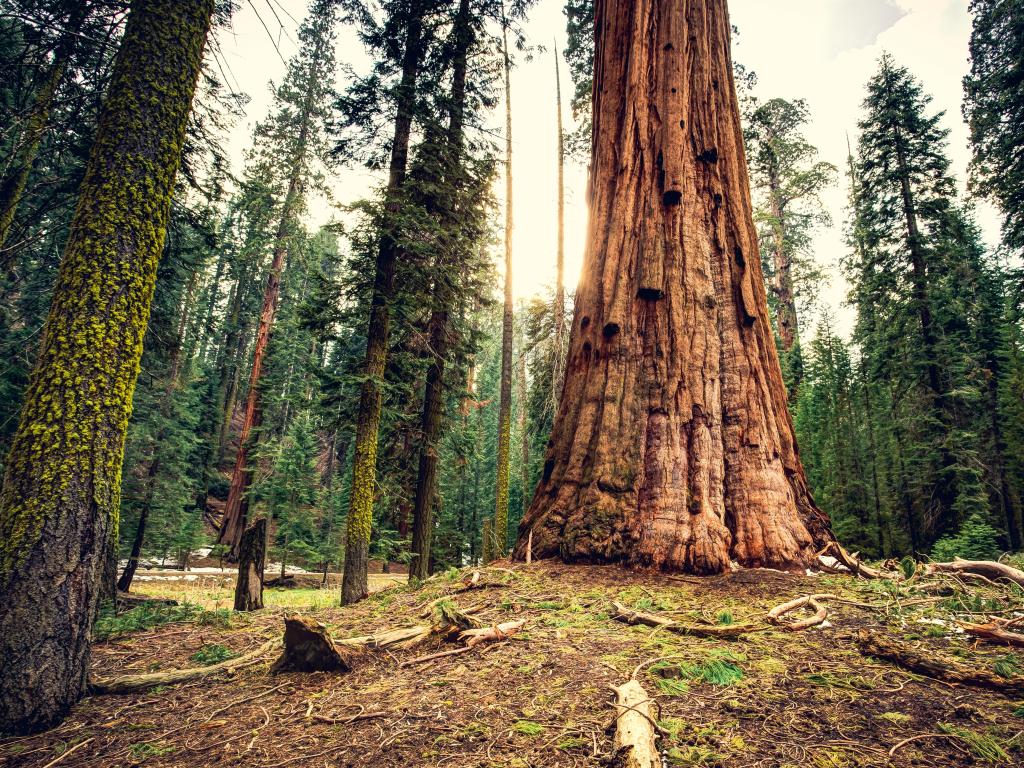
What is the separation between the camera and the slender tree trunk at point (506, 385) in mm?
13023

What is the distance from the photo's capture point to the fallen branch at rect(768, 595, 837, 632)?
2.98 meters

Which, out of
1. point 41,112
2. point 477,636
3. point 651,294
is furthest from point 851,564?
point 41,112

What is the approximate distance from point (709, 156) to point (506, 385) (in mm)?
9206

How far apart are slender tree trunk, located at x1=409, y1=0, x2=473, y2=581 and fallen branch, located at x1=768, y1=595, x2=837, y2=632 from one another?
286 inches

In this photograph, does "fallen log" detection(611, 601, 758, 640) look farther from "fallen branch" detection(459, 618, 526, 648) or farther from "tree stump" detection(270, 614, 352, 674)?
"tree stump" detection(270, 614, 352, 674)

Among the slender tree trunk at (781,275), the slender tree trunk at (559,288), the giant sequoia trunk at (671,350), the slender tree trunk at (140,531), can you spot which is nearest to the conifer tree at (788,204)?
the slender tree trunk at (781,275)

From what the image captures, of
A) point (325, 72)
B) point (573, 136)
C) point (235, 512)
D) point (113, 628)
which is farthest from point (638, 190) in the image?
point (325, 72)

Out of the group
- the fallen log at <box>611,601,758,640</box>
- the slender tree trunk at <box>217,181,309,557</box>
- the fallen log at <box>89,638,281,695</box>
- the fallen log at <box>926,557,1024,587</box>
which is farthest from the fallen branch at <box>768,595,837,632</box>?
the slender tree trunk at <box>217,181,309,557</box>

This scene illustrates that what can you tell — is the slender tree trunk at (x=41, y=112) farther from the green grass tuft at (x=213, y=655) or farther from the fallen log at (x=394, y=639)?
the fallen log at (x=394, y=639)

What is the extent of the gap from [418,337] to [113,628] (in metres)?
6.15

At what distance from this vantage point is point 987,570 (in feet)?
12.9

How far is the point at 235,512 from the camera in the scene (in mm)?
18734

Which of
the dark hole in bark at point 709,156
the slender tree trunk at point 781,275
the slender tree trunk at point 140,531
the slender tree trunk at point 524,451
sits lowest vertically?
the slender tree trunk at point 140,531

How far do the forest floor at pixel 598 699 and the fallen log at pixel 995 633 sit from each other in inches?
3.0
